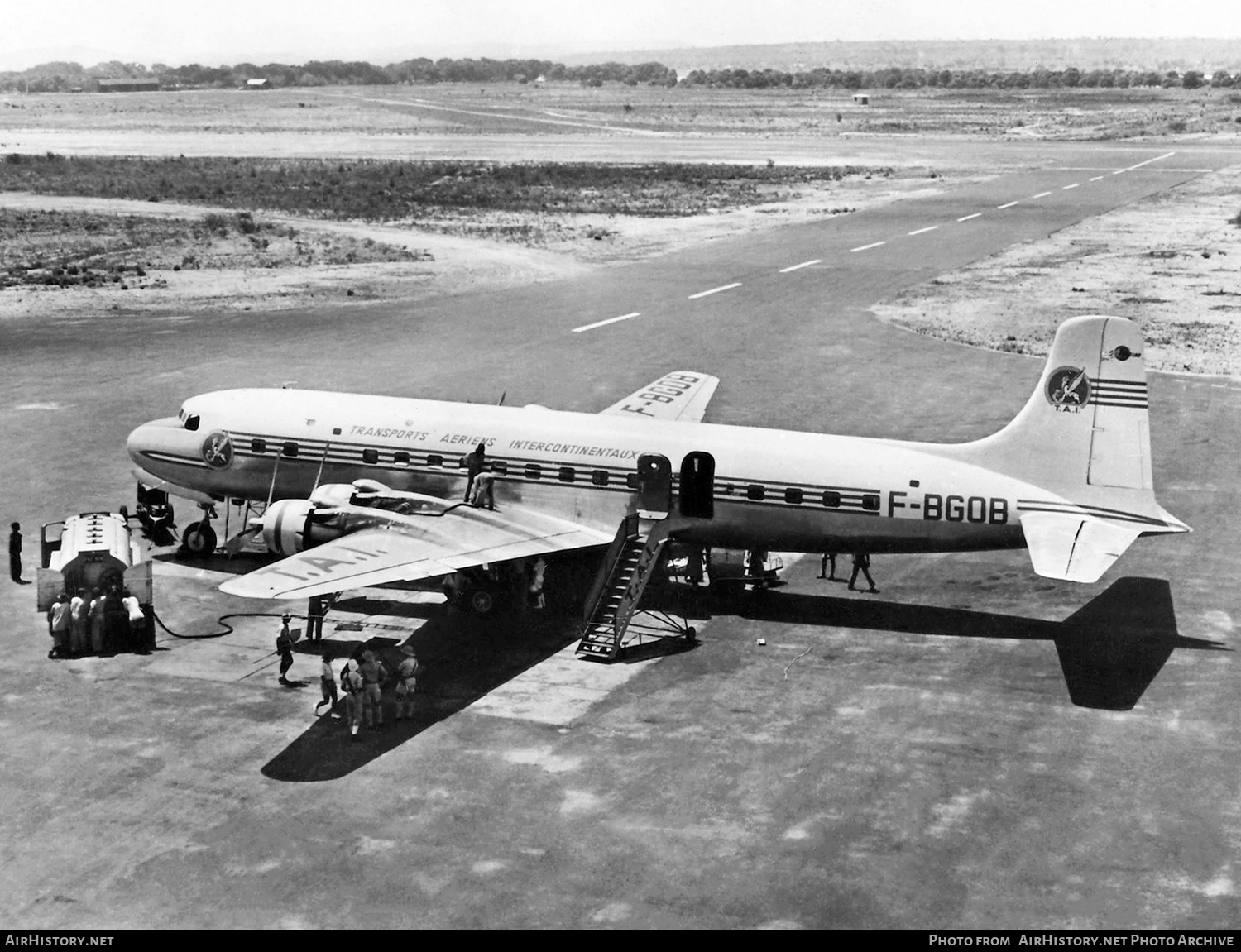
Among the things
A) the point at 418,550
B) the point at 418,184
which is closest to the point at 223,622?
the point at 418,550

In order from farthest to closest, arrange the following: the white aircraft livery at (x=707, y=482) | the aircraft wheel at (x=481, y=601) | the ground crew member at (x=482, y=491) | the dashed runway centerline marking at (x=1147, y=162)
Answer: the dashed runway centerline marking at (x=1147, y=162) → the ground crew member at (x=482, y=491) → the aircraft wheel at (x=481, y=601) → the white aircraft livery at (x=707, y=482)

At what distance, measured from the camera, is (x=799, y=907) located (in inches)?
789

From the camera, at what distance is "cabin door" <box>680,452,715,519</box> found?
32.1 meters

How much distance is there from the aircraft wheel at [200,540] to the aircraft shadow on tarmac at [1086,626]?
14.8 meters

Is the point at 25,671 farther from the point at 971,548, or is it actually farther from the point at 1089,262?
the point at 1089,262

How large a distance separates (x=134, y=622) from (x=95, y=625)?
2.83ft

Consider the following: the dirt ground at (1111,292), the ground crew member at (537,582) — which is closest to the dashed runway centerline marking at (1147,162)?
the dirt ground at (1111,292)

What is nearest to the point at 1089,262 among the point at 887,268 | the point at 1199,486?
the point at 887,268

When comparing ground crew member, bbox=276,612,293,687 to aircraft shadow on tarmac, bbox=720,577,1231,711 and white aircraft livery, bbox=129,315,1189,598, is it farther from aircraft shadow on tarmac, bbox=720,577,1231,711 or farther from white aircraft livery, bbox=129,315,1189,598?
aircraft shadow on tarmac, bbox=720,577,1231,711

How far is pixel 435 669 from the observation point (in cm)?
2944

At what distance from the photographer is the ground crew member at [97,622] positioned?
97.8 feet

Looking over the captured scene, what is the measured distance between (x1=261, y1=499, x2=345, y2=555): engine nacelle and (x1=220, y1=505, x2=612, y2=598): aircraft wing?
1.71ft

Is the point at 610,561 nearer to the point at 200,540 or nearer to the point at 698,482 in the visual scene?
the point at 698,482

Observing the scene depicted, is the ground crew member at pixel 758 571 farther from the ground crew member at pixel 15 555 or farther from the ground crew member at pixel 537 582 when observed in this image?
the ground crew member at pixel 15 555
